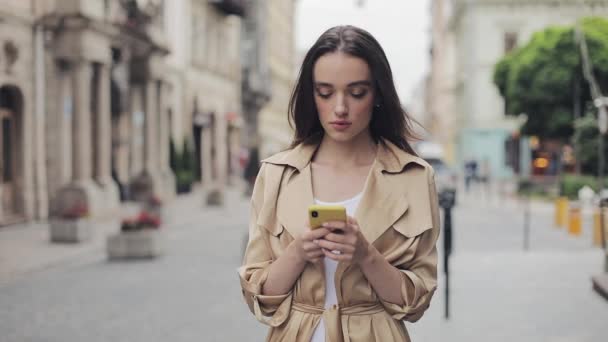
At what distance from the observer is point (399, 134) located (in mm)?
2582

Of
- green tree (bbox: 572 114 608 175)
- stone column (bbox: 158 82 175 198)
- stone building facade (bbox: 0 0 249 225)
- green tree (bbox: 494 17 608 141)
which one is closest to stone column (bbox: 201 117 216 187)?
stone building facade (bbox: 0 0 249 225)

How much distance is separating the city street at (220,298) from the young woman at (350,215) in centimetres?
466

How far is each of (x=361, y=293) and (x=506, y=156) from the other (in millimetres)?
54811

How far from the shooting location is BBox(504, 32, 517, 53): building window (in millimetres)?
54406

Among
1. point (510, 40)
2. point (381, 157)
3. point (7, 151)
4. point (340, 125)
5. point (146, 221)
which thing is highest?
point (510, 40)

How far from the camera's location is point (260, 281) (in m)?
2.41

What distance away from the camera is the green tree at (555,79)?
102 feet

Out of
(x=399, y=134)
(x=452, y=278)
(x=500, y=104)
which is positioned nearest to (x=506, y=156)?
(x=500, y=104)

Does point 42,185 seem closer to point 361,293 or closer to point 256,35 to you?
point 361,293

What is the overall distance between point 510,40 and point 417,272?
5494cm

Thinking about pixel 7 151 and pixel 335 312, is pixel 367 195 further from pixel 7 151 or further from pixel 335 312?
pixel 7 151

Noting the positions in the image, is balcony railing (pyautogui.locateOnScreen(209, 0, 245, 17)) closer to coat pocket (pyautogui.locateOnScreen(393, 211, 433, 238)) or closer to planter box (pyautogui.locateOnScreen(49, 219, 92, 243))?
planter box (pyautogui.locateOnScreen(49, 219, 92, 243))

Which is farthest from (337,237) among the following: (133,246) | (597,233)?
(597,233)

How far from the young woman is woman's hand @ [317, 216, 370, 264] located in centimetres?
13
